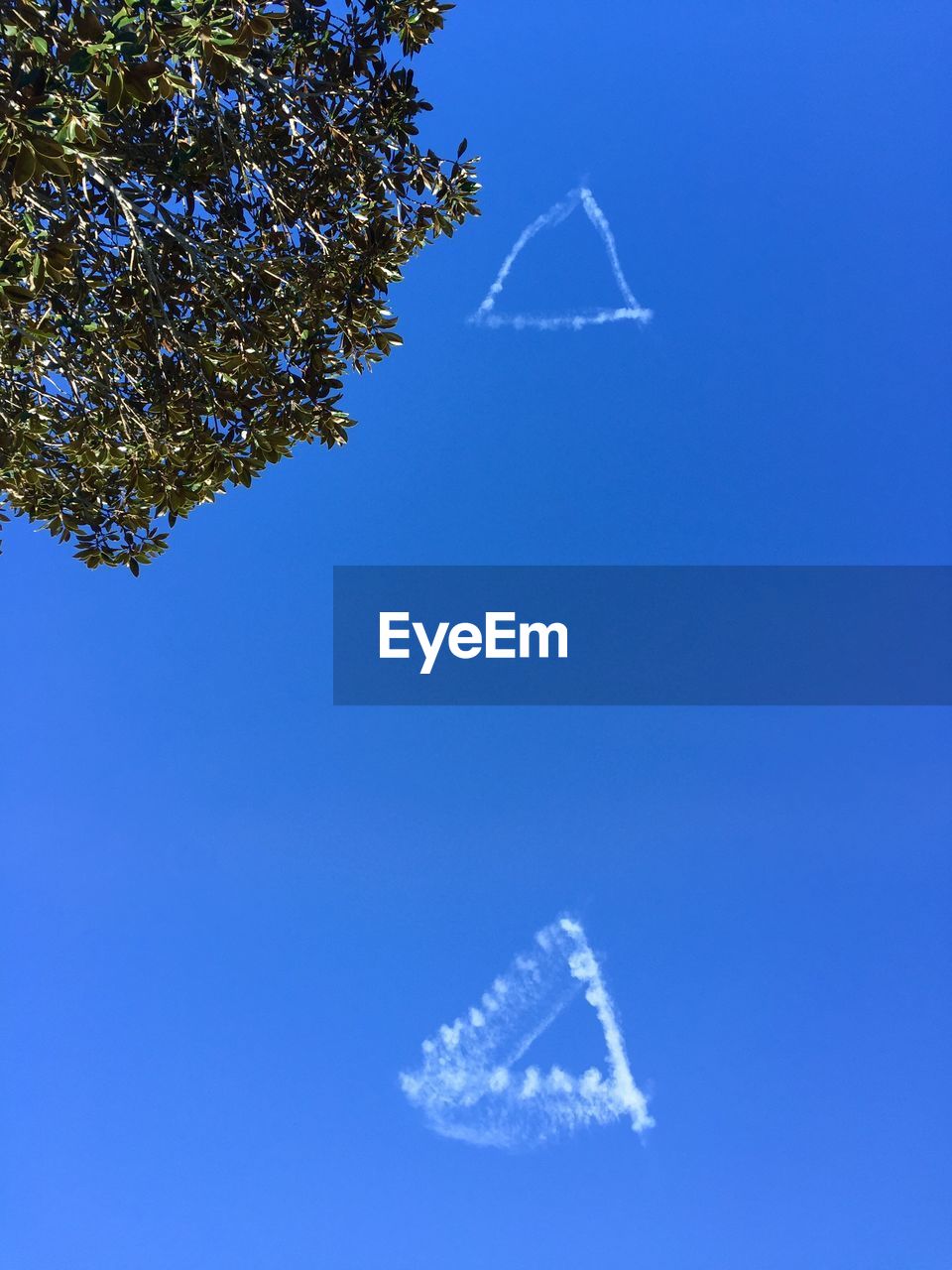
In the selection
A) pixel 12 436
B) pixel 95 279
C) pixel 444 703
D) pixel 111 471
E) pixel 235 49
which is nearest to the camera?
pixel 235 49

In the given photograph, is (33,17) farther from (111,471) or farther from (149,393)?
(111,471)

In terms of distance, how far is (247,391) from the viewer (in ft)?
30.9

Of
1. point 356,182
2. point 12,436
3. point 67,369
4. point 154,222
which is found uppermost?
point 356,182

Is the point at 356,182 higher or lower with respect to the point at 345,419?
higher

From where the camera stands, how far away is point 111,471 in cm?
1084

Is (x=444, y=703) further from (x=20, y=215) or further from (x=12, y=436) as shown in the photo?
(x=20, y=215)

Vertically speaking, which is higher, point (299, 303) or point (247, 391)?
point (299, 303)

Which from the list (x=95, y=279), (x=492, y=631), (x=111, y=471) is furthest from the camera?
(x=492, y=631)

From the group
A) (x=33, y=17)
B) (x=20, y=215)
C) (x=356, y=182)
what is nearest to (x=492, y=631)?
(x=356, y=182)

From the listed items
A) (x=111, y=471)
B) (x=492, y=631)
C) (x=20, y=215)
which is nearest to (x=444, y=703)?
(x=492, y=631)

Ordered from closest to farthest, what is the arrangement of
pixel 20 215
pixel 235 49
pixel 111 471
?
pixel 235 49, pixel 20 215, pixel 111 471

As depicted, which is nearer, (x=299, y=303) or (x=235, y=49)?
(x=235, y=49)

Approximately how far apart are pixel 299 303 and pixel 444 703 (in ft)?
39.7

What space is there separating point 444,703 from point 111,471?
423 inches
